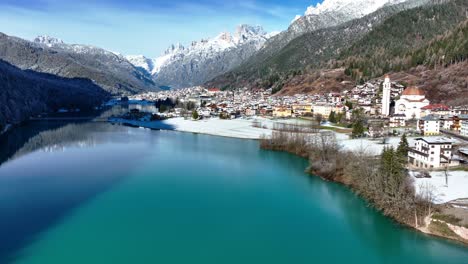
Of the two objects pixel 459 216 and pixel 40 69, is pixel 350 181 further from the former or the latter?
pixel 40 69

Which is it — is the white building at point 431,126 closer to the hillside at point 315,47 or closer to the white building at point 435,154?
the white building at point 435,154

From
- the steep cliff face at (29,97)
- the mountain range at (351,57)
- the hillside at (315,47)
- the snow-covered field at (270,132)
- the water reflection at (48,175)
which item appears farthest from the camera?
the hillside at (315,47)

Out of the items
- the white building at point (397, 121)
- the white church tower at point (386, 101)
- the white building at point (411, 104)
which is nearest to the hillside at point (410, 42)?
the white building at point (411, 104)

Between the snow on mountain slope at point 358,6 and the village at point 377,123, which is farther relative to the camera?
the snow on mountain slope at point 358,6

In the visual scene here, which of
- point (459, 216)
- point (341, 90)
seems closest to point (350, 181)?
point (459, 216)

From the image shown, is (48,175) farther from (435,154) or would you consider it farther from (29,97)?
(29,97)

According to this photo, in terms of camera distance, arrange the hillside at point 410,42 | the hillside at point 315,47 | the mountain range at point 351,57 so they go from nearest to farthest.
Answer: the mountain range at point 351,57, the hillside at point 410,42, the hillside at point 315,47
